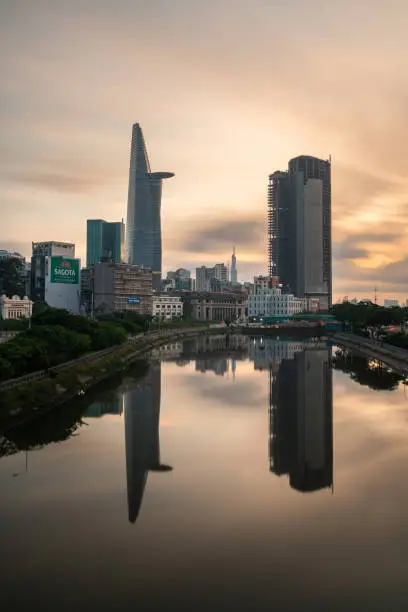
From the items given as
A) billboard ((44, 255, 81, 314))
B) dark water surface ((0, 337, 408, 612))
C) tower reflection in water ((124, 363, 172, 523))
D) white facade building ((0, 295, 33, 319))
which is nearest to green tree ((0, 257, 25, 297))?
billboard ((44, 255, 81, 314))

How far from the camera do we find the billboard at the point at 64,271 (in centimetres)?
16175

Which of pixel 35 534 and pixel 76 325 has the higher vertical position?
pixel 76 325

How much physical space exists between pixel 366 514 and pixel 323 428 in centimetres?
1707

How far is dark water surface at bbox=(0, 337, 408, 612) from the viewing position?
17.3 m

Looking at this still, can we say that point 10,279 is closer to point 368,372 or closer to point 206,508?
point 368,372

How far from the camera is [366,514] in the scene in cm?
2325

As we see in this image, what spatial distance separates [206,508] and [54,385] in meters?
29.6

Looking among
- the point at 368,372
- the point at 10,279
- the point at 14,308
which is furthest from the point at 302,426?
the point at 10,279

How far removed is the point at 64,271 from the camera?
538ft

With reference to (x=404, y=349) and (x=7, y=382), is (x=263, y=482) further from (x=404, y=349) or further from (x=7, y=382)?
(x=404, y=349)

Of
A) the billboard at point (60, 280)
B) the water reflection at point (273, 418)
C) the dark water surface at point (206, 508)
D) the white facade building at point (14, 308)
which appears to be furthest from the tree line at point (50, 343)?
the billboard at point (60, 280)

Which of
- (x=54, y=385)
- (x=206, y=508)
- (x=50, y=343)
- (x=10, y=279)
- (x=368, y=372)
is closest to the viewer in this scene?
(x=206, y=508)

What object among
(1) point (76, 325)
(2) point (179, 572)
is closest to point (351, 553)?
(2) point (179, 572)

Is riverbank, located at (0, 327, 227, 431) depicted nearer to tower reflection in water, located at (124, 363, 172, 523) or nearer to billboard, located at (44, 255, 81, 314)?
tower reflection in water, located at (124, 363, 172, 523)
